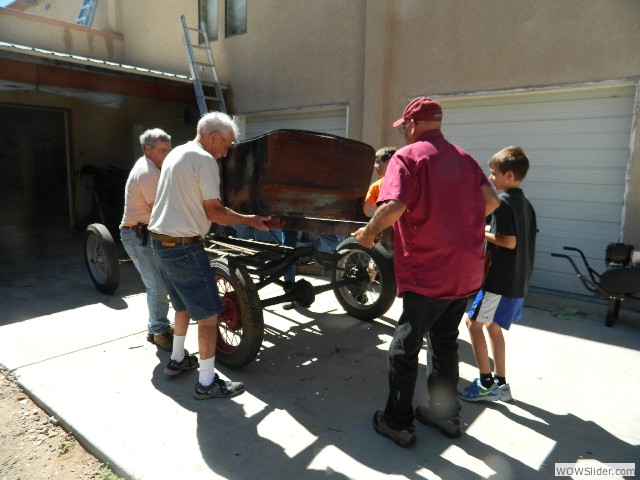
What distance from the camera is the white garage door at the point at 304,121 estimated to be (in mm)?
7828

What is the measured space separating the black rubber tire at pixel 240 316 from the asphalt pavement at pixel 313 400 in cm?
15

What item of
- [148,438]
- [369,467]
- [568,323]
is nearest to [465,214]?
[369,467]

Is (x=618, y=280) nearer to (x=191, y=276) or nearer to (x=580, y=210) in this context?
(x=580, y=210)

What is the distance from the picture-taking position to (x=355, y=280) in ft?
14.0

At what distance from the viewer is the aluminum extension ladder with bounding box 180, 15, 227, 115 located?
834cm

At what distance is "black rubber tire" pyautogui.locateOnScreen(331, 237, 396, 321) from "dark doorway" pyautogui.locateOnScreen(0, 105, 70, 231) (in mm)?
9119

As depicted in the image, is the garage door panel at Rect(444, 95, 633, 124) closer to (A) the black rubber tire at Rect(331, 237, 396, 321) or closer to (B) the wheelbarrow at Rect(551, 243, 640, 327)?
(B) the wheelbarrow at Rect(551, 243, 640, 327)

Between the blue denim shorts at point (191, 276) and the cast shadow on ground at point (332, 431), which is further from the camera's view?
the blue denim shorts at point (191, 276)

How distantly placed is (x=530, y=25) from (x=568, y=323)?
11.9 ft

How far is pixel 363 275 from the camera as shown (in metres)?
4.35

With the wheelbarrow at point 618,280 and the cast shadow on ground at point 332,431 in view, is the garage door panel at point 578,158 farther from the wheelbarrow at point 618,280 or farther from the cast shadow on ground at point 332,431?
the cast shadow on ground at point 332,431

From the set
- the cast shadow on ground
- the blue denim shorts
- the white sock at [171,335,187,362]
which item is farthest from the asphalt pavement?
the blue denim shorts

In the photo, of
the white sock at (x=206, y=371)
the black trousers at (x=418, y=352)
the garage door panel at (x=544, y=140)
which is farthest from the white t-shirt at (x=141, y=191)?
the garage door panel at (x=544, y=140)

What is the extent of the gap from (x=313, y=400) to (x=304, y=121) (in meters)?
6.24
